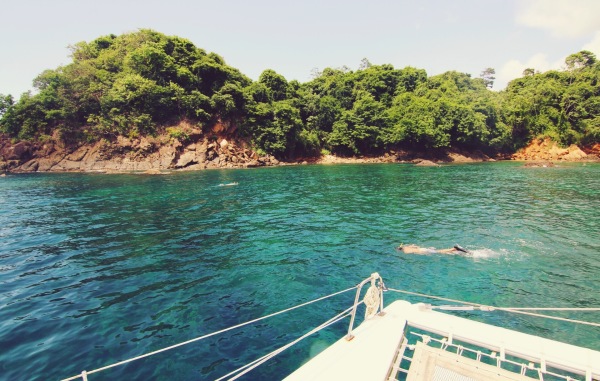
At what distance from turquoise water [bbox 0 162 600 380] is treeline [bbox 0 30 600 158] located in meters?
40.5

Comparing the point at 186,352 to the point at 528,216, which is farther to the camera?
the point at 528,216

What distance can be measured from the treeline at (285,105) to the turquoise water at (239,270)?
4054 centimetres

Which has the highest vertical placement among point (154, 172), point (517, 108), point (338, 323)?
point (517, 108)

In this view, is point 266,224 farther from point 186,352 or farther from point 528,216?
point 528,216

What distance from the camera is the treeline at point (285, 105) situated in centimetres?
5853

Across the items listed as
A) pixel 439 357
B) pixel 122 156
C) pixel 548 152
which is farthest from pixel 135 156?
pixel 548 152

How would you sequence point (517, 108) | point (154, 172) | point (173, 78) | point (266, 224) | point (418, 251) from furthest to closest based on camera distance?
point (517, 108) < point (173, 78) < point (154, 172) < point (266, 224) < point (418, 251)

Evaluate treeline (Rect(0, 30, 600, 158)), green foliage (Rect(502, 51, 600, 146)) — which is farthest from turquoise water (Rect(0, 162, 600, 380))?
green foliage (Rect(502, 51, 600, 146))

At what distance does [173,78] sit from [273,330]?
63.6m

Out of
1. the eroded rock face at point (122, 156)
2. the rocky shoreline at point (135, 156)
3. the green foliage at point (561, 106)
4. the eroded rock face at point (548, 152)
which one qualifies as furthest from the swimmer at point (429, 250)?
the green foliage at point (561, 106)

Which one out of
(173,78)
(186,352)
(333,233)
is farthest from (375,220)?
(173,78)

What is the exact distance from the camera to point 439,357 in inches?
180

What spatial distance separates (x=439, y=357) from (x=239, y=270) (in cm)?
808

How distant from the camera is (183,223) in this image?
17.8 m
